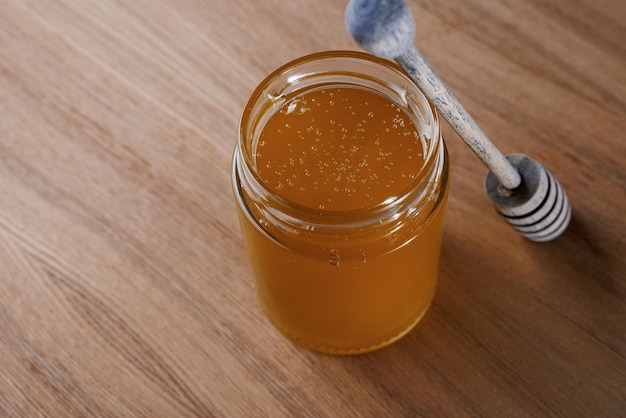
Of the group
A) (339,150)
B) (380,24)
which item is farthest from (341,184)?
(380,24)

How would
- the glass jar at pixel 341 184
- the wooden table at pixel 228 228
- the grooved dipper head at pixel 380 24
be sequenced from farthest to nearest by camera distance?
the wooden table at pixel 228 228
the glass jar at pixel 341 184
the grooved dipper head at pixel 380 24

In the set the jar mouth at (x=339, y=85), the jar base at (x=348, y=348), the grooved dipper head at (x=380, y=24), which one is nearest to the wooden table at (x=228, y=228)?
the jar base at (x=348, y=348)

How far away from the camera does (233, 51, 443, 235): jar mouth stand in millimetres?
732

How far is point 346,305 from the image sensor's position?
33.2 inches

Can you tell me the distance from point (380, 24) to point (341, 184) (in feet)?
0.54

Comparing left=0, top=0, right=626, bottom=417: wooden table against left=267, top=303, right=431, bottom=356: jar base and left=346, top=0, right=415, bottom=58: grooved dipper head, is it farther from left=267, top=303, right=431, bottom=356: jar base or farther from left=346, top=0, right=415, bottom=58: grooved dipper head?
left=346, top=0, right=415, bottom=58: grooved dipper head

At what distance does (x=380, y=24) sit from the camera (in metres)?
0.63

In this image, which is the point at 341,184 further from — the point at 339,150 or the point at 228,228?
the point at 228,228

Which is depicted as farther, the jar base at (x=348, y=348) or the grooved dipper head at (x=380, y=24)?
the jar base at (x=348, y=348)

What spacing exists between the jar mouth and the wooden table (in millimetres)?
Result: 187

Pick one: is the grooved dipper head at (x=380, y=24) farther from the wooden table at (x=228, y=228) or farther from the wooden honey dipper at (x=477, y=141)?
the wooden table at (x=228, y=228)

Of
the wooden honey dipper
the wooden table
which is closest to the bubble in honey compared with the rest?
the wooden honey dipper

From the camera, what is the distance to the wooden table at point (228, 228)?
35.4 inches

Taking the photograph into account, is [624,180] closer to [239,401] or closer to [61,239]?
[239,401]
